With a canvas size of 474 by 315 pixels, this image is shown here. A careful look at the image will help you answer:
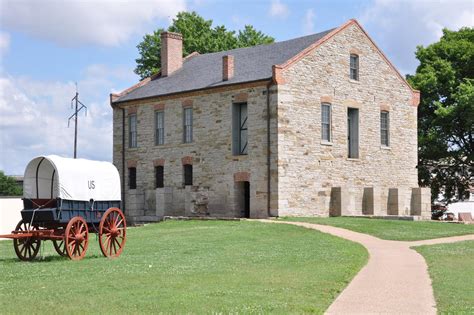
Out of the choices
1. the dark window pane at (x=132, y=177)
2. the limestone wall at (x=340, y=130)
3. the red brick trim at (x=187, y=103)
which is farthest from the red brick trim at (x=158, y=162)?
the limestone wall at (x=340, y=130)

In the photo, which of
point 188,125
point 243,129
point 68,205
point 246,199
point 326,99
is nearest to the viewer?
point 68,205

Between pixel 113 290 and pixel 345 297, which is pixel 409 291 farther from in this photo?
pixel 113 290

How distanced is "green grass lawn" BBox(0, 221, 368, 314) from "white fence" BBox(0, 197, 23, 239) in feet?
38.6

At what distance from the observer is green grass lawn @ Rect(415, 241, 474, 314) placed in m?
12.7

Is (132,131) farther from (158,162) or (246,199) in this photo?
(246,199)

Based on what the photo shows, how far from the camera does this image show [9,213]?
128 ft

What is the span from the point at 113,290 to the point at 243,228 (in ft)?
58.9

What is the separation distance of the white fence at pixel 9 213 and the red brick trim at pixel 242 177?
11406 millimetres

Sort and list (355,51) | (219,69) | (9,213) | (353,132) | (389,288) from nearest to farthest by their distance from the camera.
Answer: (389,288), (9,213), (355,51), (353,132), (219,69)

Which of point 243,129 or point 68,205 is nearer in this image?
point 68,205

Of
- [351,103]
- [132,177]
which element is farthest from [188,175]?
[351,103]

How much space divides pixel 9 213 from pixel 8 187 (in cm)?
6453

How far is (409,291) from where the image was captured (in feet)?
47.2

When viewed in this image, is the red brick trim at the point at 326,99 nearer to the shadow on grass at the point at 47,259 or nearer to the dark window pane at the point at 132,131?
the dark window pane at the point at 132,131
